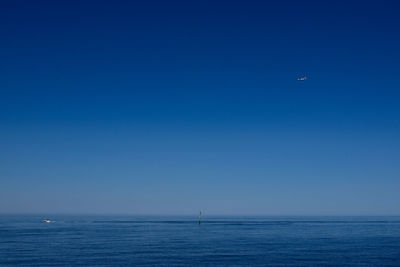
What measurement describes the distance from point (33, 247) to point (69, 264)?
23123mm

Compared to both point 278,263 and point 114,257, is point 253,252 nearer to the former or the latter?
point 278,263

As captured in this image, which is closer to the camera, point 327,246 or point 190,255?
point 190,255

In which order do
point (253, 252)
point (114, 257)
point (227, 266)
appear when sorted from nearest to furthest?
point (227, 266) < point (114, 257) < point (253, 252)

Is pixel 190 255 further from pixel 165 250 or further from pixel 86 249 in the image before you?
pixel 86 249

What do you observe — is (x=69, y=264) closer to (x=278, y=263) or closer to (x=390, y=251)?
(x=278, y=263)

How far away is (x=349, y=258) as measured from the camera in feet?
210

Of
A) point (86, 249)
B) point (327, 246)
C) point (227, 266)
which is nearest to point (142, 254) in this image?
point (86, 249)

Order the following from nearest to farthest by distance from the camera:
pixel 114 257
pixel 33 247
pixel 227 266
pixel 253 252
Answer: pixel 227 266, pixel 114 257, pixel 253 252, pixel 33 247

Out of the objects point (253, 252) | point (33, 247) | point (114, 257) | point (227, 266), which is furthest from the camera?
point (33, 247)

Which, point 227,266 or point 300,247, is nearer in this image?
point 227,266

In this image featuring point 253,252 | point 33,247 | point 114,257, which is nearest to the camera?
point 114,257

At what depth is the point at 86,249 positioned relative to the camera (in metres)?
73.1

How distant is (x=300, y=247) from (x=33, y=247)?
5093 cm

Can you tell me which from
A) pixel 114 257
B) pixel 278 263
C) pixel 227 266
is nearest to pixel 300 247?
pixel 278 263
